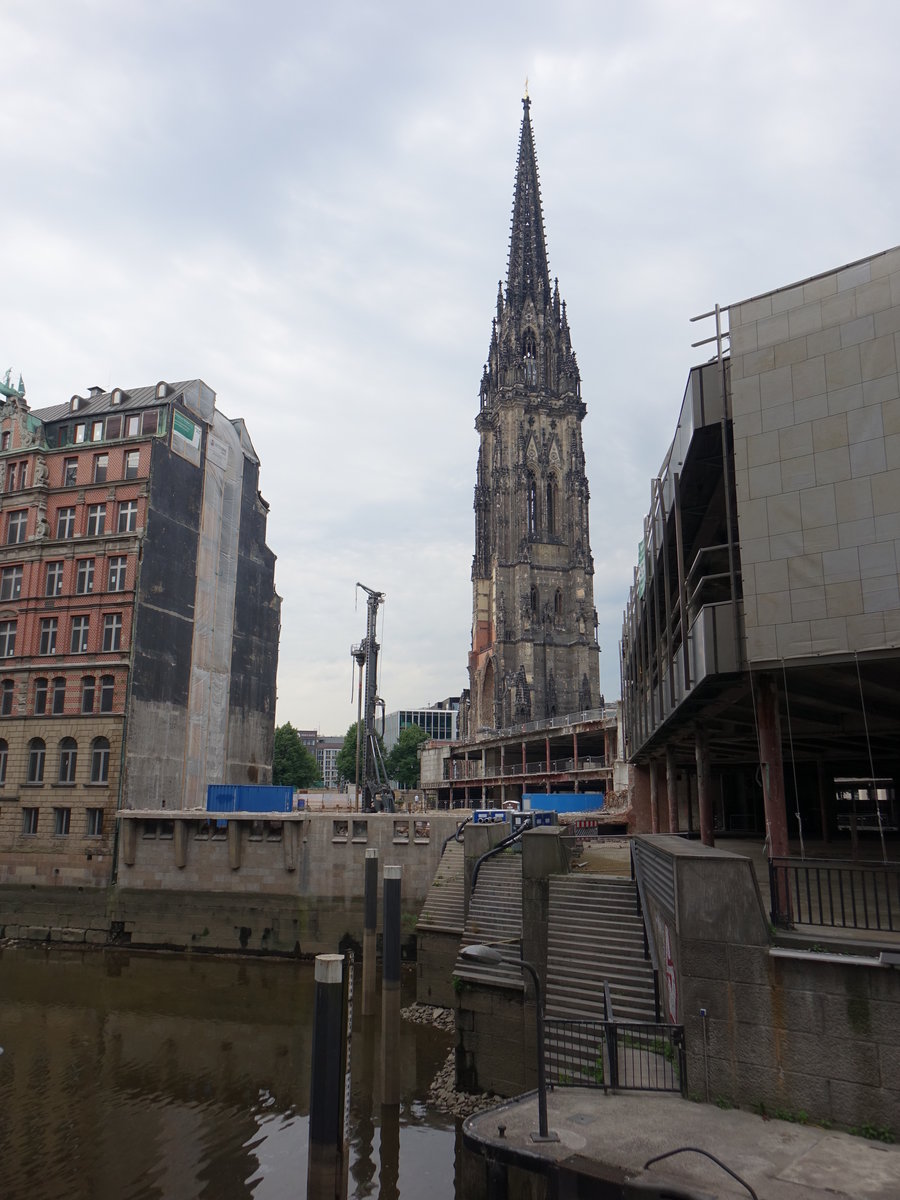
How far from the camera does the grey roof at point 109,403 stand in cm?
4588

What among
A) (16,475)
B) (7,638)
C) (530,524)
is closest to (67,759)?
(7,638)

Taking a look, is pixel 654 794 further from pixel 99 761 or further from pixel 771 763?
pixel 99 761

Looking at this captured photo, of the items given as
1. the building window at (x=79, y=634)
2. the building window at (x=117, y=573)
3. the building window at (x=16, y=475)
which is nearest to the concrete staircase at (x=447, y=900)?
the building window at (x=117, y=573)

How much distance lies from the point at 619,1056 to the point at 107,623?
3627cm

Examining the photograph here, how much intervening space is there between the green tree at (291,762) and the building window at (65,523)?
193ft

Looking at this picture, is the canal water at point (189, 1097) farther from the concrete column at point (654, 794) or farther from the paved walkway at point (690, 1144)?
the concrete column at point (654, 794)

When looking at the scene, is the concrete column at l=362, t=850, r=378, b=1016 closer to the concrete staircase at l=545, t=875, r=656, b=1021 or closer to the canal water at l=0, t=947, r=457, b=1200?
the canal water at l=0, t=947, r=457, b=1200

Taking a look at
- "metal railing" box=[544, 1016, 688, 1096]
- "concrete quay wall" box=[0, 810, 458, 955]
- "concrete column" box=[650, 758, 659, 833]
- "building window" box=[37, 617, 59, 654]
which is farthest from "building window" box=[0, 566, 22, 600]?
"metal railing" box=[544, 1016, 688, 1096]

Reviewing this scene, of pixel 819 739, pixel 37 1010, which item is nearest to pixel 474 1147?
pixel 819 739

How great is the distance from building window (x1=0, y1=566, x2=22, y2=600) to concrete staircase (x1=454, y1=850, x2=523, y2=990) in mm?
32628

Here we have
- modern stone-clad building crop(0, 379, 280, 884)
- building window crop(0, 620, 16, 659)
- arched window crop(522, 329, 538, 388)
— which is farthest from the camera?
arched window crop(522, 329, 538, 388)

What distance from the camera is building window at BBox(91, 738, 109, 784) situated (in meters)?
40.1

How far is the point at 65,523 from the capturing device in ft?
145

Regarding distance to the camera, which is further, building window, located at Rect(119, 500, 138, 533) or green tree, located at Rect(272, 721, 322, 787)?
green tree, located at Rect(272, 721, 322, 787)
